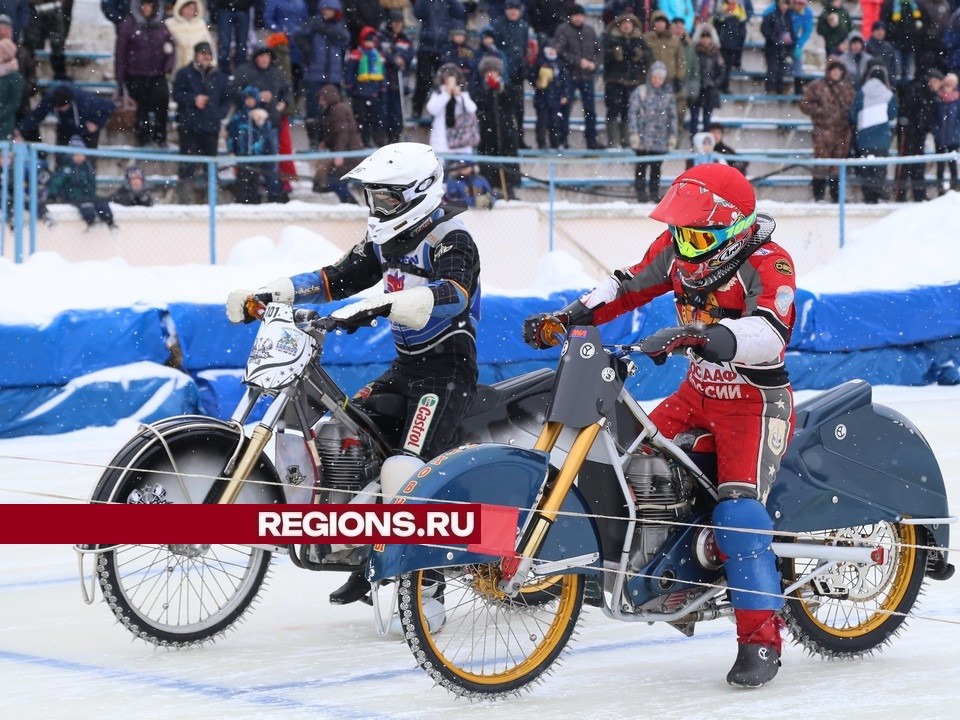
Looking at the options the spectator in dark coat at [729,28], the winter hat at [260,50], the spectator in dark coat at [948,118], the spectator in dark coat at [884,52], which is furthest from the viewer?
the spectator in dark coat at [729,28]

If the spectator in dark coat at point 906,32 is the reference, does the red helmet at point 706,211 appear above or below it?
below

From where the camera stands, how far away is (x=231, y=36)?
1694 cm

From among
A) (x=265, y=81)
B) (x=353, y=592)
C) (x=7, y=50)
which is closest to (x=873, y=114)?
(x=265, y=81)

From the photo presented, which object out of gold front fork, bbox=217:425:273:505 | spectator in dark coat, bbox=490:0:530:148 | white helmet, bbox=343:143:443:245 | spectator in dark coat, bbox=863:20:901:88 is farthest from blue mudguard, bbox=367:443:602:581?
spectator in dark coat, bbox=863:20:901:88

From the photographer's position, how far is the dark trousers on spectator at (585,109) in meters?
18.6

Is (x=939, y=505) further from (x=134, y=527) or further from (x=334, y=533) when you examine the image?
(x=134, y=527)

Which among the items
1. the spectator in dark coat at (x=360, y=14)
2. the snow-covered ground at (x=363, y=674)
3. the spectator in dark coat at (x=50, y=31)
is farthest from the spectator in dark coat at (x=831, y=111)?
the snow-covered ground at (x=363, y=674)

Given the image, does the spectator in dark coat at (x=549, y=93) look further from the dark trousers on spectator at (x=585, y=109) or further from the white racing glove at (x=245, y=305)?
the white racing glove at (x=245, y=305)

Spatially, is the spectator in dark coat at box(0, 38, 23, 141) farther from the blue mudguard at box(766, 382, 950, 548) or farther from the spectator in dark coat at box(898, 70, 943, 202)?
the spectator in dark coat at box(898, 70, 943, 202)

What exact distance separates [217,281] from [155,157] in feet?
8.24

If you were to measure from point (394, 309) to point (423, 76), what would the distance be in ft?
42.2

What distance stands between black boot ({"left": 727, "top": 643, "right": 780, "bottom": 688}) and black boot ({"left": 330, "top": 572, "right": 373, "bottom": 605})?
1.55 m

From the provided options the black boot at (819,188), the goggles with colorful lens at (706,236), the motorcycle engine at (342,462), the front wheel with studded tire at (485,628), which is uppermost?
the goggles with colorful lens at (706,236)

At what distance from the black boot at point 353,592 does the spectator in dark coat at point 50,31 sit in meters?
11.2
